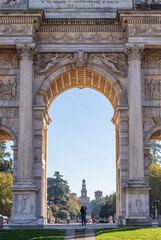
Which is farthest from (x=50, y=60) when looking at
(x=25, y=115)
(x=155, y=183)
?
(x=155, y=183)

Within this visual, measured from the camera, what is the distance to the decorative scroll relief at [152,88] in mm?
36844

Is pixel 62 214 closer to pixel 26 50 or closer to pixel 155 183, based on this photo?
pixel 155 183

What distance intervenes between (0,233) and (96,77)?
16.3 metres

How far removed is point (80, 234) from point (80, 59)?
46.4 feet

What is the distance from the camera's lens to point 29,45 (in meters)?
35.8

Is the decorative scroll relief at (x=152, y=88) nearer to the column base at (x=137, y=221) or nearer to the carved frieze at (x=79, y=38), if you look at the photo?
the carved frieze at (x=79, y=38)

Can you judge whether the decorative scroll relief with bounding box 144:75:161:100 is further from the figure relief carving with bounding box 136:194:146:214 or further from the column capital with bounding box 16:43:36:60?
the column capital with bounding box 16:43:36:60

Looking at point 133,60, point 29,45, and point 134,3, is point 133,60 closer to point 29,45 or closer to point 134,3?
point 134,3

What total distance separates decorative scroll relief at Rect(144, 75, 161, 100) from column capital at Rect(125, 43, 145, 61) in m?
1.99

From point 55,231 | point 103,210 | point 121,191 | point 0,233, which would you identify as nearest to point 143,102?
point 121,191

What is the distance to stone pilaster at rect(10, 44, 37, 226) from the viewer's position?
33062mm

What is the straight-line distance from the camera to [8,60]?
37.2m

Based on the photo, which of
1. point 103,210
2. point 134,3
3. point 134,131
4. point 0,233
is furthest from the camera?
point 103,210

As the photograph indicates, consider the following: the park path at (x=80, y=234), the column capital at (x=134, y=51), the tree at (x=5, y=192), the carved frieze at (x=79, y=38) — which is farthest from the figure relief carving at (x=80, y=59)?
the tree at (x=5, y=192)
